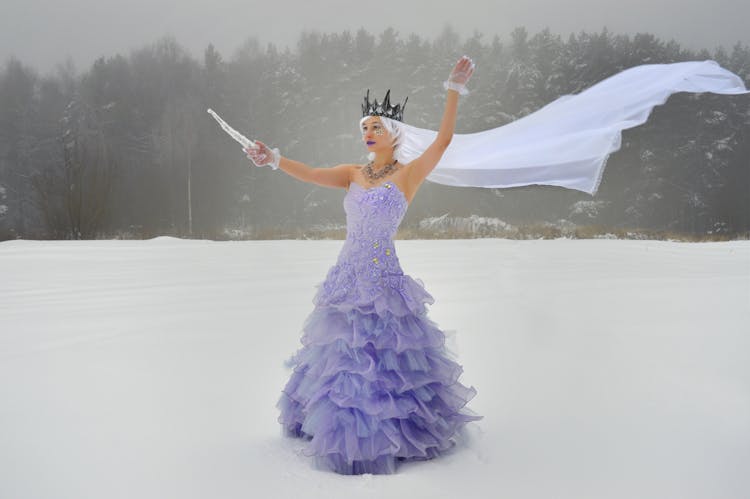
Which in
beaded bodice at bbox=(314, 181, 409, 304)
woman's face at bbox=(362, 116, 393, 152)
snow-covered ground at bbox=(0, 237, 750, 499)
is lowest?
snow-covered ground at bbox=(0, 237, 750, 499)

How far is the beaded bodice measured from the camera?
7.04 feet

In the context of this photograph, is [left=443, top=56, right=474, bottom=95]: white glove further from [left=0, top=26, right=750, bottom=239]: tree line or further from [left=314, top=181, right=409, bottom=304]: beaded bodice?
[left=0, top=26, right=750, bottom=239]: tree line

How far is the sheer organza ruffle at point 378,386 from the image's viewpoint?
1961 mm

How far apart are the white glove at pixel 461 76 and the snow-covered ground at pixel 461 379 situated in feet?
4.39

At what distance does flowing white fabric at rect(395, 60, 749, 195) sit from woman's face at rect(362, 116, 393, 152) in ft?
0.40

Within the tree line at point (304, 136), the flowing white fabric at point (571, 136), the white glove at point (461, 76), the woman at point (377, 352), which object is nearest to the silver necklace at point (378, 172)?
the woman at point (377, 352)

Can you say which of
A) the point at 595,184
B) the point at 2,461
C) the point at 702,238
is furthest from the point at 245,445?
the point at 702,238

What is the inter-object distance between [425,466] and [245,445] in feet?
2.34

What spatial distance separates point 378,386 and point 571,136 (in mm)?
1343

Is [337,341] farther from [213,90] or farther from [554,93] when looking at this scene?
[213,90]

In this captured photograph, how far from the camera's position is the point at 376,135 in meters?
2.28

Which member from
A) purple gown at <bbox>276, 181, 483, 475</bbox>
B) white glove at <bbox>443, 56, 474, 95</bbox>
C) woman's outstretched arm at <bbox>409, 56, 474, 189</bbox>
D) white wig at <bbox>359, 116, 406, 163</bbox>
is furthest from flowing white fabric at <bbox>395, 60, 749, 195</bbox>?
purple gown at <bbox>276, 181, 483, 475</bbox>

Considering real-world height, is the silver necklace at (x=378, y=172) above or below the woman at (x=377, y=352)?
above

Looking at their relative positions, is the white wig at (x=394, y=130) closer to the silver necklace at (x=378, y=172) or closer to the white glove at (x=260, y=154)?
the silver necklace at (x=378, y=172)
